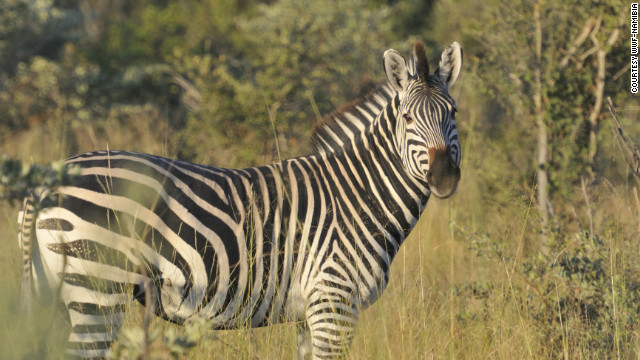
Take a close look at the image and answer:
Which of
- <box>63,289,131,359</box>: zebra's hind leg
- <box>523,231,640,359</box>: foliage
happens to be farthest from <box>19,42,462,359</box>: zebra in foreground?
<box>523,231,640,359</box>: foliage

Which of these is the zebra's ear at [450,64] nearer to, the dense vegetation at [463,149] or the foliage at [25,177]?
the dense vegetation at [463,149]

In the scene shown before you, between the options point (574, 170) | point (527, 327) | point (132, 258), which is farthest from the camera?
point (574, 170)

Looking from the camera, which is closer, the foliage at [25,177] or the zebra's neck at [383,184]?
the foliage at [25,177]

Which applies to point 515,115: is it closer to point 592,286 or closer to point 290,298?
Answer: point 592,286

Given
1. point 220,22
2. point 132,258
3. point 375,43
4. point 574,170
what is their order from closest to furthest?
1. point 132,258
2. point 574,170
3. point 375,43
4. point 220,22

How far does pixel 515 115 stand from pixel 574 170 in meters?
0.99

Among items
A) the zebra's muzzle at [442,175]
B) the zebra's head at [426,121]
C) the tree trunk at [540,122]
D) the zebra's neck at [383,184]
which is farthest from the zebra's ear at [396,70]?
the tree trunk at [540,122]

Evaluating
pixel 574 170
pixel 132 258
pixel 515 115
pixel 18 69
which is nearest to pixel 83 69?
pixel 18 69

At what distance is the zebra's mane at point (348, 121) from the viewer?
433cm

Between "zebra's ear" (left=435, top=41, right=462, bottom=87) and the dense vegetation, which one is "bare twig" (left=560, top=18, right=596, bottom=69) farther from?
"zebra's ear" (left=435, top=41, right=462, bottom=87)

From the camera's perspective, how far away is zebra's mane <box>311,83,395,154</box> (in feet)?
14.2

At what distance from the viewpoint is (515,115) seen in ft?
24.4

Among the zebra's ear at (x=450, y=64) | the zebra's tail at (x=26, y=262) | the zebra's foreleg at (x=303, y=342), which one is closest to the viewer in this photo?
the zebra's tail at (x=26, y=262)

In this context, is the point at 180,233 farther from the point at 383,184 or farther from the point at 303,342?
the point at 383,184
